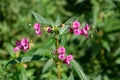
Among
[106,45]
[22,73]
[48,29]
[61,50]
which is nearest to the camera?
[61,50]

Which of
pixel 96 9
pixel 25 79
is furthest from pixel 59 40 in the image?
pixel 96 9

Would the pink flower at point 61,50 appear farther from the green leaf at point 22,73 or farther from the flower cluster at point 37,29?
the green leaf at point 22,73

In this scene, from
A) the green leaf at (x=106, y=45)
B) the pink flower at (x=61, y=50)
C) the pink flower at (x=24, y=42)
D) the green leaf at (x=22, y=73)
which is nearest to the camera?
the pink flower at (x=61, y=50)

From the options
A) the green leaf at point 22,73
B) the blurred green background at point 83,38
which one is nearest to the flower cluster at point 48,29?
the green leaf at point 22,73

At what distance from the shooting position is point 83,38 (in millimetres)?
4375

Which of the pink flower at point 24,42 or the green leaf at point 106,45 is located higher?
the pink flower at point 24,42

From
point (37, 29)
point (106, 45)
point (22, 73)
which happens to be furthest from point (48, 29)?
point (106, 45)

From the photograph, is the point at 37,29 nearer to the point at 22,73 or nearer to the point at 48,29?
the point at 48,29

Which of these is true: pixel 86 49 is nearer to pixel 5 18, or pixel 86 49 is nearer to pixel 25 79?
pixel 5 18

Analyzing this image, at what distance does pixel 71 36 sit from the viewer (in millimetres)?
4477

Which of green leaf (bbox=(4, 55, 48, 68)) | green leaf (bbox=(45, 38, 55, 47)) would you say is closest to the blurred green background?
green leaf (bbox=(4, 55, 48, 68))

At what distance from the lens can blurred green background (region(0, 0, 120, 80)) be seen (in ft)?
14.2

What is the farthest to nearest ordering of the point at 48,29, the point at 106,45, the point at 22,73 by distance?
the point at 106,45, the point at 22,73, the point at 48,29

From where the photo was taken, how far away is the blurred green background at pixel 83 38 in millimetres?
4328
